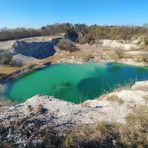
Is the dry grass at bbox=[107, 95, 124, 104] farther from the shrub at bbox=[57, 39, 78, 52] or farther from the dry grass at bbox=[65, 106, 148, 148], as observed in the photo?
the shrub at bbox=[57, 39, 78, 52]

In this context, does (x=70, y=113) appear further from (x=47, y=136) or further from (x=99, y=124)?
(x=47, y=136)

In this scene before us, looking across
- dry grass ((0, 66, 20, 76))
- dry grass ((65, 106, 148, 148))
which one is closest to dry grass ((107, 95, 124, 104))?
dry grass ((65, 106, 148, 148))

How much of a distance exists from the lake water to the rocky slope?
529 inches

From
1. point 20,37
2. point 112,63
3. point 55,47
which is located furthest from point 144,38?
point 20,37

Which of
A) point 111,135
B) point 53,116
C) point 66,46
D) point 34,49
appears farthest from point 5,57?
point 111,135

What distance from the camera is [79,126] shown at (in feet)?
45.3

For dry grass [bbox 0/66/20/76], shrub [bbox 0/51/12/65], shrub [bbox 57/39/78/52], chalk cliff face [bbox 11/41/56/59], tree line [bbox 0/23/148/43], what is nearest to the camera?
dry grass [bbox 0/66/20/76]

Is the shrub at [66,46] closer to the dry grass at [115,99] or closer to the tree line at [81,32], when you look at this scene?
the tree line at [81,32]

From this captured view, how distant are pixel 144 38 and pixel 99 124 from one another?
3135 inches

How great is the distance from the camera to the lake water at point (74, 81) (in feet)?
131

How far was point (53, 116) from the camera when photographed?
15.3m

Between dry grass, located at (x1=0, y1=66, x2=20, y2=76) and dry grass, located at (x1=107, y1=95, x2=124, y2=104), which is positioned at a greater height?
dry grass, located at (x1=107, y1=95, x2=124, y2=104)

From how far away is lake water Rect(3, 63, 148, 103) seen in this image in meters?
39.9

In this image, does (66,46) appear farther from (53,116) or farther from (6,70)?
(53,116)
